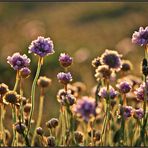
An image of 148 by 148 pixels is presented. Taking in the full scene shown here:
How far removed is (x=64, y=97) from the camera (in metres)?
1.67

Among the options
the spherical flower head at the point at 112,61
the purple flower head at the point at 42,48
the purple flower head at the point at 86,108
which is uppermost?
the purple flower head at the point at 42,48

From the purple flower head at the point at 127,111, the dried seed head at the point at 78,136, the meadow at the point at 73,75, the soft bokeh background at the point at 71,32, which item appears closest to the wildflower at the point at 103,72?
the meadow at the point at 73,75

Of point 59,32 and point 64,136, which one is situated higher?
Result: point 59,32

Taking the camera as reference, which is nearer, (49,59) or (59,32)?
(49,59)

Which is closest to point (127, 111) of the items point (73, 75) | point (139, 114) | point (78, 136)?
point (139, 114)

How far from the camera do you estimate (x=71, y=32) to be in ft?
20.1

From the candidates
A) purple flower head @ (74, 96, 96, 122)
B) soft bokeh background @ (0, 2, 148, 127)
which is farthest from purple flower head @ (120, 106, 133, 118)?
soft bokeh background @ (0, 2, 148, 127)

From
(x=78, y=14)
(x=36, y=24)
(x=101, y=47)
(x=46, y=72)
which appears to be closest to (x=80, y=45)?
(x=101, y=47)

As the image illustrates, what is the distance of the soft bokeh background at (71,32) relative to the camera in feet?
13.3

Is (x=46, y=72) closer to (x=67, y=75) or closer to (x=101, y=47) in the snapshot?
(x=101, y=47)

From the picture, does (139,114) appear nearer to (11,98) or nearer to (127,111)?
(127,111)

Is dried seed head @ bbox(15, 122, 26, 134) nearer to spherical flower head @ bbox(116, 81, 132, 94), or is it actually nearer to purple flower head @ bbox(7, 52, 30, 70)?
purple flower head @ bbox(7, 52, 30, 70)

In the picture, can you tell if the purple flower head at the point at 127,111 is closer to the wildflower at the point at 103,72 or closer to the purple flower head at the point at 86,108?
the wildflower at the point at 103,72

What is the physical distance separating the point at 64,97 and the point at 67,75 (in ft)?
0.43
